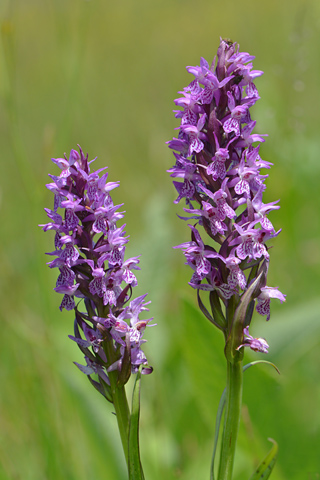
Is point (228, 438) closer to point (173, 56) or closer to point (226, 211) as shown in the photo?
point (226, 211)

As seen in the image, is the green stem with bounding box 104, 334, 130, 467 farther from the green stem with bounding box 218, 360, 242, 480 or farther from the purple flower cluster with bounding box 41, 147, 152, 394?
the green stem with bounding box 218, 360, 242, 480

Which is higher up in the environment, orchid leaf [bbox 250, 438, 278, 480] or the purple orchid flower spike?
the purple orchid flower spike

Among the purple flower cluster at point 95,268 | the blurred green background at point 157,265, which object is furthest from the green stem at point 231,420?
the blurred green background at point 157,265

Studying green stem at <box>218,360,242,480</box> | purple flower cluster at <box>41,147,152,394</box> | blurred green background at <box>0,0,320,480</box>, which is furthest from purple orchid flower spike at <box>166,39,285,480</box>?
blurred green background at <box>0,0,320,480</box>

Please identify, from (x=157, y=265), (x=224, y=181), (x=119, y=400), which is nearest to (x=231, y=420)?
(x=119, y=400)

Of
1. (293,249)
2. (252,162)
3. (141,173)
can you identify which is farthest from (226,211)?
(141,173)

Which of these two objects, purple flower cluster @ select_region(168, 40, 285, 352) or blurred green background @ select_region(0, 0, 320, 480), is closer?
purple flower cluster @ select_region(168, 40, 285, 352)

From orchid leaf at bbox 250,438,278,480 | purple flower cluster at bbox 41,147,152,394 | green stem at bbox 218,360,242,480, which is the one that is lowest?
orchid leaf at bbox 250,438,278,480

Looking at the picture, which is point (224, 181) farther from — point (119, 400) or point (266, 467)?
point (266, 467)
